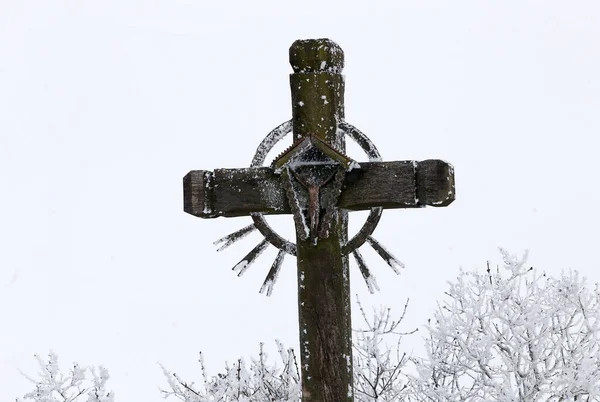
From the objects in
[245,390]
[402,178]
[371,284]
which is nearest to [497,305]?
[245,390]

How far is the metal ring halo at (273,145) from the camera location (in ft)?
10.1

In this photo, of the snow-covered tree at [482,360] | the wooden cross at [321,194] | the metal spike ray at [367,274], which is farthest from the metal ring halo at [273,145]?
the snow-covered tree at [482,360]

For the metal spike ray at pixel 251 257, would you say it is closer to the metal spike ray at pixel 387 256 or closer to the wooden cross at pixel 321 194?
the wooden cross at pixel 321 194

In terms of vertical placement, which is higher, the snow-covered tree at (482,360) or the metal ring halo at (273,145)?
the metal ring halo at (273,145)

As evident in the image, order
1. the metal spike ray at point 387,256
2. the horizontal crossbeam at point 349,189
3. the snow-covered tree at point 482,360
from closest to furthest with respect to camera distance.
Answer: the horizontal crossbeam at point 349,189 → the metal spike ray at point 387,256 → the snow-covered tree at point 482,360

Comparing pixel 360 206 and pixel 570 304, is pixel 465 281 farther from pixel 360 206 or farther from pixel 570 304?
pixel 360 206

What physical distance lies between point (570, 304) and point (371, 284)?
2.94 meters

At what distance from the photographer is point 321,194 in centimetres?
306

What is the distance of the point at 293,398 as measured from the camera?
445 cm

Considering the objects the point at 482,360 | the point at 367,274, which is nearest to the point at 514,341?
the point at 482,360

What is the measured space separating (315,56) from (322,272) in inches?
29.1

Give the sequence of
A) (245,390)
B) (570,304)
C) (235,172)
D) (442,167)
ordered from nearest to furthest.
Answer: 1. (442,167)
2. (235,172)
3. (245,390)
4. (570,304)

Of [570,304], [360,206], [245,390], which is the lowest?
[245,390]

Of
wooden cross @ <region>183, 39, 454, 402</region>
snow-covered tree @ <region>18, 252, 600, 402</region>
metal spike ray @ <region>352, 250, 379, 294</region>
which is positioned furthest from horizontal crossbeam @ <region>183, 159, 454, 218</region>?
snow-covered tree @ <region>18, 252, 600, 402</region>
